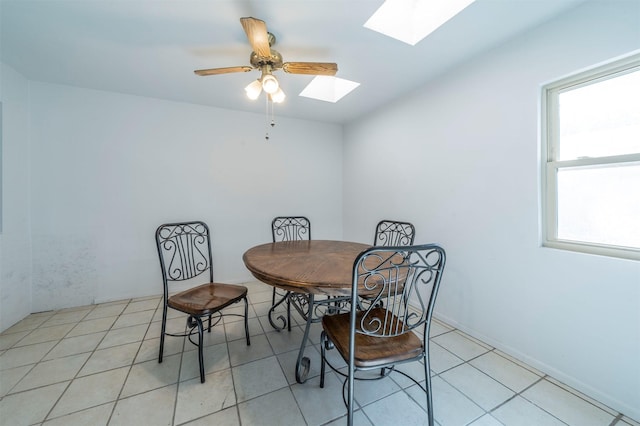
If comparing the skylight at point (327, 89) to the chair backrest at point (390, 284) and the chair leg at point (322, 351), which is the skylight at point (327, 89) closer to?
the chair backrest at point (390, 284)

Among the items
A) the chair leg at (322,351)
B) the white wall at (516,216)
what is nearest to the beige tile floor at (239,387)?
the chair leg at (322,351)

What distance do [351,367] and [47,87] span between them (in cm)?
383

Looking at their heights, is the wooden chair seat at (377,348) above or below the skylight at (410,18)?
below

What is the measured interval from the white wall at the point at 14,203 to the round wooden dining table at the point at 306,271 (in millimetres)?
2377

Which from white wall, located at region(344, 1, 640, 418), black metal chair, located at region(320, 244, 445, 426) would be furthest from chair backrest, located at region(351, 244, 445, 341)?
white wall, located at region(344, 1, 640, 418)

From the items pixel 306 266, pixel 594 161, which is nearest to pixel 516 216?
pixel 594 161

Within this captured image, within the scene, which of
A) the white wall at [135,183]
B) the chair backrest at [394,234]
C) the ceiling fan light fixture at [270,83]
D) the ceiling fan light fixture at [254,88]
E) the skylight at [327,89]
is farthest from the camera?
the skylight at [327,89]

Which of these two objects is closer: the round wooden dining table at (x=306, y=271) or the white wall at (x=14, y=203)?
the round wooden dining table at (x=306, y=271)

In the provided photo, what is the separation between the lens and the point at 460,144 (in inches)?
83.6

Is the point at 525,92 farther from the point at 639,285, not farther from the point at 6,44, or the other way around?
the point at 6,44

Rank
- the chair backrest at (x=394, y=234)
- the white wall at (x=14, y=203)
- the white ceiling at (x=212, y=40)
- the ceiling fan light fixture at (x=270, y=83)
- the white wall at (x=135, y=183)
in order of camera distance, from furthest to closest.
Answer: the chair backrest at (x=394, y=234) → the white wall at (x=135, y=183) → the white wall at (x=14, y=203) → the ceiling fan light fixture at (x=270, y=83) → the white ceiling at (x=212, y=40)

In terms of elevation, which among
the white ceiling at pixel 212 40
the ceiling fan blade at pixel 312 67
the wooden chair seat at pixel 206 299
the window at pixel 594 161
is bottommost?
the wooden chair seat at pixel 206 299

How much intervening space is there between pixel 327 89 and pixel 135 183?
8.47 feet

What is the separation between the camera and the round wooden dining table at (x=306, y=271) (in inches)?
47.3
